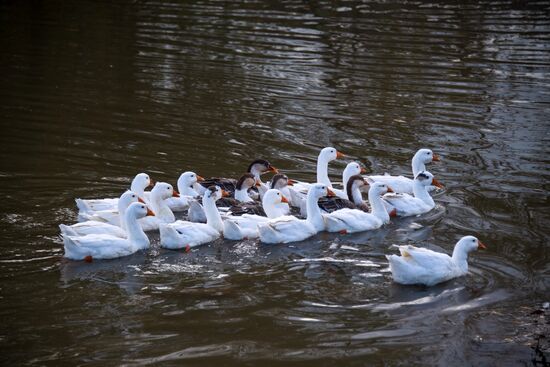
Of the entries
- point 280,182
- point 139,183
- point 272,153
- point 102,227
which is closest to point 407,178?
point 280,182

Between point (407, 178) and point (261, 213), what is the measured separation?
107 inches

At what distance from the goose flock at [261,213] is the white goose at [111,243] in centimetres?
1

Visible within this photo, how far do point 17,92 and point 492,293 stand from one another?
38.9ft

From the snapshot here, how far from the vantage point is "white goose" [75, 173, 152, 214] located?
11.1 m

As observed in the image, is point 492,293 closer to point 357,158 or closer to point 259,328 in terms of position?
point 259,328

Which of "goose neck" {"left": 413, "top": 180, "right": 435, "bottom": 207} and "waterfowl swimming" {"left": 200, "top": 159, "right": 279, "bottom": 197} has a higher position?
"waterfowl swimming" {"left": 200, "top": 159, "right": 279, "bottom": 197}

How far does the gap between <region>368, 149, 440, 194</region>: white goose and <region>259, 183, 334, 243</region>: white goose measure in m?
1.70

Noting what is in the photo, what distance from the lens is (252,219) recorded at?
1105cm

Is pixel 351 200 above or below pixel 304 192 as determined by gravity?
below

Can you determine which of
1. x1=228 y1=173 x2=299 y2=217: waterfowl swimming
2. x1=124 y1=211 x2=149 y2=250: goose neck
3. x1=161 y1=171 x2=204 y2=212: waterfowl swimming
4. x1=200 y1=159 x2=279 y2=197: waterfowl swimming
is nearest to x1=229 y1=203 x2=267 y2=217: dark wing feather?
x1=228 y1=173 x2=299 y2=217: waterfowl swimming

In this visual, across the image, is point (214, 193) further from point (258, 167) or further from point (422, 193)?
point (422, 193)

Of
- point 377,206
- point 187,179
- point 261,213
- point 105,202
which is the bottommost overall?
point 261,213

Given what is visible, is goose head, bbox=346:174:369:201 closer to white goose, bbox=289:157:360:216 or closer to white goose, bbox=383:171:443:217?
white goose, bbox=289:157:360:216

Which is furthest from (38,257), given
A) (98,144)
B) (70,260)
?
(98,144)
